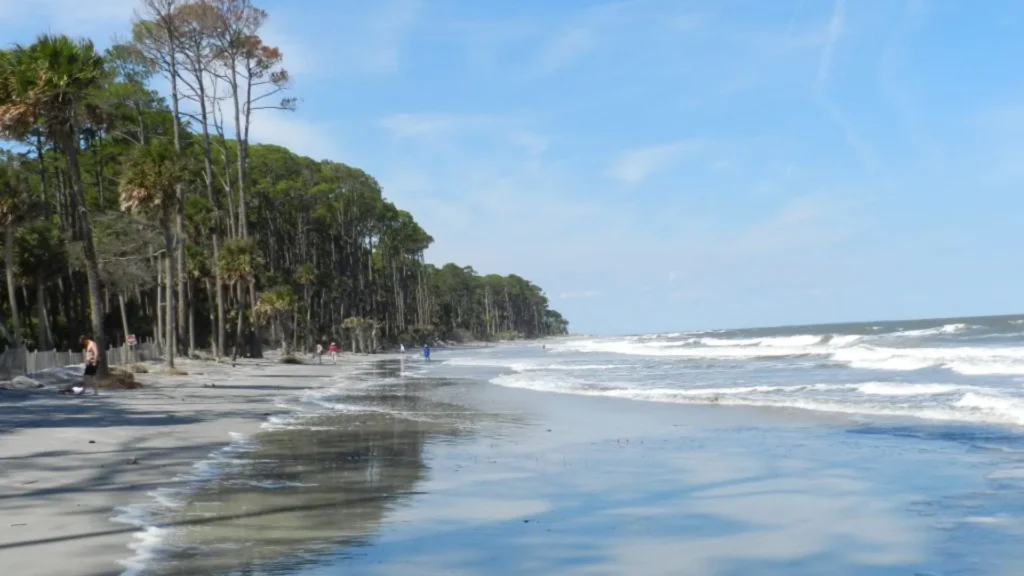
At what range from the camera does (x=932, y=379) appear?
2786 cm

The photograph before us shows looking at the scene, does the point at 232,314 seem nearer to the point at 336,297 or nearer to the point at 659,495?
the point at 336,297

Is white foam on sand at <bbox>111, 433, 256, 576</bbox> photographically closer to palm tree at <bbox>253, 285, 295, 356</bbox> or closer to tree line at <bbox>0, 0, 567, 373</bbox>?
tree line at <bbox>0, 0, 567, 373</bbox>

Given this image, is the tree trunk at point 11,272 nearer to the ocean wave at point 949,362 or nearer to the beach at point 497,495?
the beach at point 497,495

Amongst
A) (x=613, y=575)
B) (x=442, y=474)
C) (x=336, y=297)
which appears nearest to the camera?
(x=613, y=575)

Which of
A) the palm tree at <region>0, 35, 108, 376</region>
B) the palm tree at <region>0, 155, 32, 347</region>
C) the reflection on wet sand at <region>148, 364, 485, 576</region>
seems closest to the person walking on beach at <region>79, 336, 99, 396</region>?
the palm tree at <region>0, 35, 108, 376</region>

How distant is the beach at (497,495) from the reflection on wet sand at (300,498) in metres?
0.03

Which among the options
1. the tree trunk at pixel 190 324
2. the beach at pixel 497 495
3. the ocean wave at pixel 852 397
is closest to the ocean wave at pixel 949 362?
the ocean wave at pixel 852 397

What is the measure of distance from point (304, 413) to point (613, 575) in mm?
12996

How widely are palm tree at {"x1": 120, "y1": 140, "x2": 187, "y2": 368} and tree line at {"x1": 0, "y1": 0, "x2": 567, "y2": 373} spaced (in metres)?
0.05

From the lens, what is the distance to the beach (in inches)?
275

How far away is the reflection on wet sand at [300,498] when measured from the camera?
22.6 feet

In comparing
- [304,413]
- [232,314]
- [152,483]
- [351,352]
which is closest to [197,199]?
[232,314]

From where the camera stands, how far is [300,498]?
30.0 feet

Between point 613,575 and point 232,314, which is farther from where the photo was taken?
point 232,314
